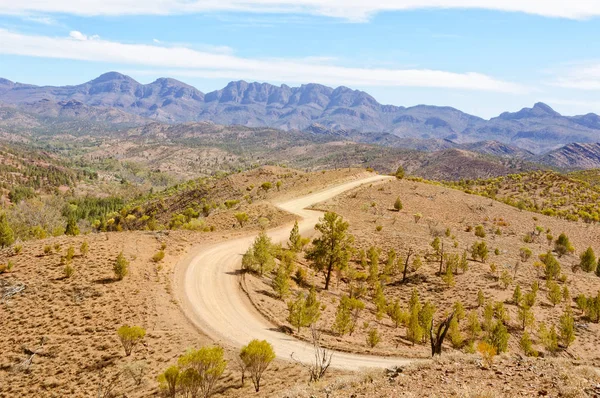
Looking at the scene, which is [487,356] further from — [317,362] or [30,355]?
[30,355]

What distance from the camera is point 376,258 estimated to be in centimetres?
3566

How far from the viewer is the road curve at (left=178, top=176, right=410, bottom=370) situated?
1930 centimetres

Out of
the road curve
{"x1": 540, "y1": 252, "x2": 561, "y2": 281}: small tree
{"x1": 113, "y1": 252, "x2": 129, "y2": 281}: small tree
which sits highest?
{"x1": 540, "y1": 252, "x2": 561, "y2": 281}: small tree

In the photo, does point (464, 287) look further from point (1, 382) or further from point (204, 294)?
point (1, 382)

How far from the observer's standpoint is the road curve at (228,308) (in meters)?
19.3

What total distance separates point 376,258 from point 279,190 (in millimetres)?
35661

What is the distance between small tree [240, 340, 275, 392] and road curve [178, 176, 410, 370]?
280 centimetres

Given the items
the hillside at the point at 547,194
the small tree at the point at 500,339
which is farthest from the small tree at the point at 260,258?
the hillside at the point at 547,194

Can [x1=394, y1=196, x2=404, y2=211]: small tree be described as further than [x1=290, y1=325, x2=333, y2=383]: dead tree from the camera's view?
Yes

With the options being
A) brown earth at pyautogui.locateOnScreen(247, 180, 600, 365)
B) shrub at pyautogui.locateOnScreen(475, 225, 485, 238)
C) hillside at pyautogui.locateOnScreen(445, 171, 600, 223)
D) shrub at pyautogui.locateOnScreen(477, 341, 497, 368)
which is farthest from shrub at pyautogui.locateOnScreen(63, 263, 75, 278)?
hillside at pyautogui.locateOnScreen(445, 171, 600, 223)

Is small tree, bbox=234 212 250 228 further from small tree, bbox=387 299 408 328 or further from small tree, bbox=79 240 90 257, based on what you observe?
small tree, bbox=387 299 408 328

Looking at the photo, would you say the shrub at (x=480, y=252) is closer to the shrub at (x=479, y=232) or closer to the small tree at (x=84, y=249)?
the shrub at (x=479, y=232)

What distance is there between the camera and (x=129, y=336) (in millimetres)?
18641

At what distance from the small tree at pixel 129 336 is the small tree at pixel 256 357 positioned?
6.16 meters
